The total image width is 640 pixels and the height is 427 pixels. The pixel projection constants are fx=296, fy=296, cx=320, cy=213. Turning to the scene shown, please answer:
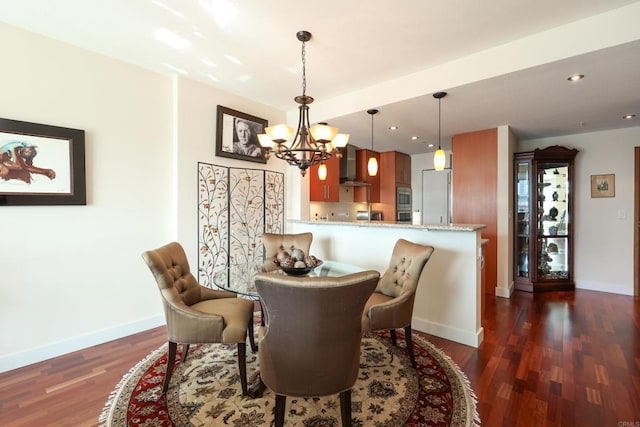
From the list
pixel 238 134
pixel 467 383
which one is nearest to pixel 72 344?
pixel 238 134

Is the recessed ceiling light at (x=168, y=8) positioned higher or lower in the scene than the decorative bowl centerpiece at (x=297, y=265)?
higher

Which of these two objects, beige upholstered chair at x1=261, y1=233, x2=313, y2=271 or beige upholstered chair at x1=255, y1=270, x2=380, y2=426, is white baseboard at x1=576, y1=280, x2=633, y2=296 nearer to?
beige upholstered chair at x1=261, y1=233, x2=313, y2=271

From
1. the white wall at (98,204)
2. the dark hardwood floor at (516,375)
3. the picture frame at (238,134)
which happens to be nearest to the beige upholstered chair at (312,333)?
the dark hardwood floor at (516,375)

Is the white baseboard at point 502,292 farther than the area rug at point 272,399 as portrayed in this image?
Yes

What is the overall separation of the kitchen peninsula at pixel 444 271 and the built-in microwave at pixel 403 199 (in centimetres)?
305

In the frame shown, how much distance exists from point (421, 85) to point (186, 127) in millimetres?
2502

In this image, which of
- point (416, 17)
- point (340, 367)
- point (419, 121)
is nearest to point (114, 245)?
point (340, 367)

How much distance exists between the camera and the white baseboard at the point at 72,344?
231cm

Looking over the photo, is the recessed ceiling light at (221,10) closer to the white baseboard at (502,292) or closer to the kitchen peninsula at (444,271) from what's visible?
the kitchen peninsula at (444,271)

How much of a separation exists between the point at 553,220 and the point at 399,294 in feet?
12.9

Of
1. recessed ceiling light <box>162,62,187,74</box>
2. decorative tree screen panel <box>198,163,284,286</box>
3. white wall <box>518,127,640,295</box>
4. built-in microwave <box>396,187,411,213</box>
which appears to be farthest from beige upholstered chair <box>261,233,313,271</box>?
white wall <box>518,127,640,295</box>

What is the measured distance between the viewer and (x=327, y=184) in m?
5.20

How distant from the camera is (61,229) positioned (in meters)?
2.53

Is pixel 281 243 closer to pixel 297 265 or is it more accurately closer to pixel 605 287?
pixel 297 265
